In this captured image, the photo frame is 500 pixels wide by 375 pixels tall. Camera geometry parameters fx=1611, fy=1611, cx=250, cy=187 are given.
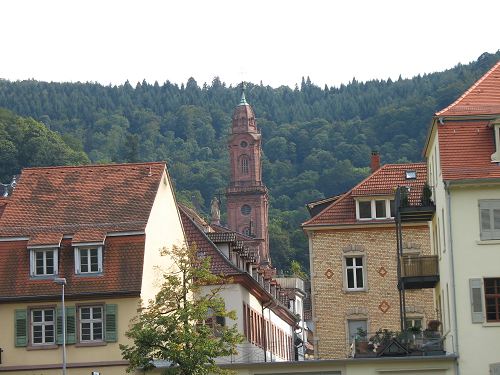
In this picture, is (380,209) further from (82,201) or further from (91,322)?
(91,322)

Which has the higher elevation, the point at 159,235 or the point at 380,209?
the point at 380,209

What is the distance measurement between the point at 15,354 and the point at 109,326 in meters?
3.88

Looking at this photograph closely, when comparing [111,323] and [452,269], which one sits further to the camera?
[111,323]

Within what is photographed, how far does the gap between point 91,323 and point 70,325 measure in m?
0.83

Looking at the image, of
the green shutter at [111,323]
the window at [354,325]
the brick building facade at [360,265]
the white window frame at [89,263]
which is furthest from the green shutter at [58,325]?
the window at [354,325]

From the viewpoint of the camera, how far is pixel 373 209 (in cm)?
7925

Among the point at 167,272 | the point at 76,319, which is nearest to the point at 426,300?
the point at 167,272

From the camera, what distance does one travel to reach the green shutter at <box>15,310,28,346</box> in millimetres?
63156

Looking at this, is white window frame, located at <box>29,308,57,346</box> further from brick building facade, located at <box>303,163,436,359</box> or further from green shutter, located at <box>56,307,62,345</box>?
brick building facade, located at <box>303,163,436,359</box>

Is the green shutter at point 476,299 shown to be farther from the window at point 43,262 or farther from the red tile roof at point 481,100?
the window at point 43,262

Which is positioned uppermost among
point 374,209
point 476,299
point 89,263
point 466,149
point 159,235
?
point 374,209

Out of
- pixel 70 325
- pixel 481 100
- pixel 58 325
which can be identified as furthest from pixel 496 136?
pixel 58 325

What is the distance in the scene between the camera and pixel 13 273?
64438mm

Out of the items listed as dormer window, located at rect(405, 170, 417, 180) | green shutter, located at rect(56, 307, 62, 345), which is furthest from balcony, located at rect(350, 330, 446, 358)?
dormer window, located at rect(405, 170, 417, 180)
